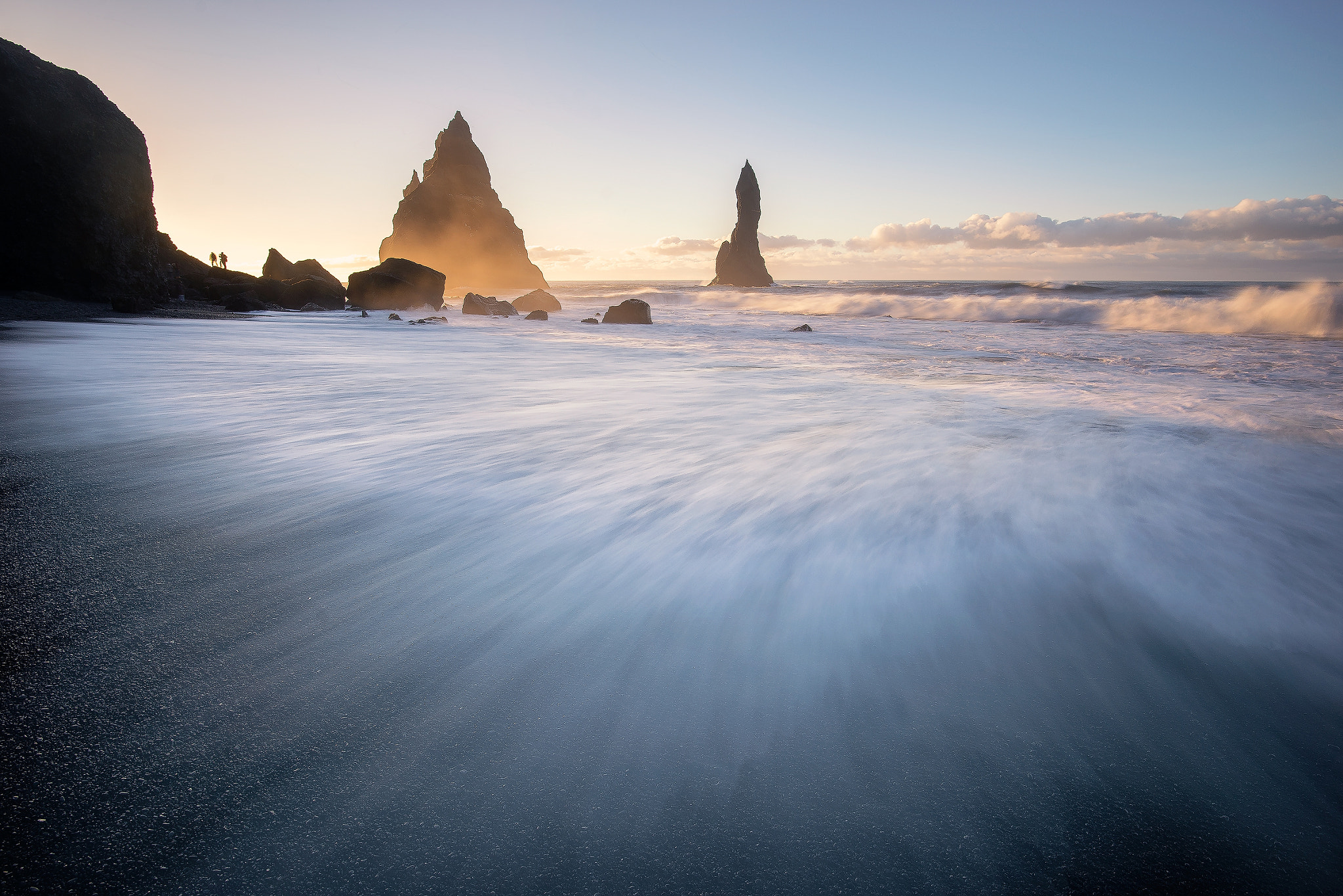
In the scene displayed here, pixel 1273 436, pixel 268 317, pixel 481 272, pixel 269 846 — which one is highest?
pixel 481 272

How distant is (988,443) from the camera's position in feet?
12.7

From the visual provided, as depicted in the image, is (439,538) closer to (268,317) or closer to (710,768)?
(710,768)

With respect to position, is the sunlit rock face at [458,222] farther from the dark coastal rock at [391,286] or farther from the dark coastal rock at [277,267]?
the dark coastal rock at [391,286]

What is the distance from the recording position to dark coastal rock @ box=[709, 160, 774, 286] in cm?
8462

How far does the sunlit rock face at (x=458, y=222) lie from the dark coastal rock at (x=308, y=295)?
53.5 metres

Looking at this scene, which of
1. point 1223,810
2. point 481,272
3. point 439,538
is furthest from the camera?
point 481,272

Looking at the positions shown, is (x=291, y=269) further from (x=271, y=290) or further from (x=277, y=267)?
(x=271, y=290)

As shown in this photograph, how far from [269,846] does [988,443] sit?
4025 millimetres

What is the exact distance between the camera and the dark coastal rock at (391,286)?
22766 millimetres

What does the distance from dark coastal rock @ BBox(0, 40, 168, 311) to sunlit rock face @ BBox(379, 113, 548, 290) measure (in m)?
58.7

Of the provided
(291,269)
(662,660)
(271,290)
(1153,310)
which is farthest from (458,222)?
(662,660)

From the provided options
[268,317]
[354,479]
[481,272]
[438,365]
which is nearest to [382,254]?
[481,272]

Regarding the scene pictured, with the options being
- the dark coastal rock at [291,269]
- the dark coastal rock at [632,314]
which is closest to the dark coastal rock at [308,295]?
the dark coastal rock at [291,269]

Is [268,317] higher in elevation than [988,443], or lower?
higher
